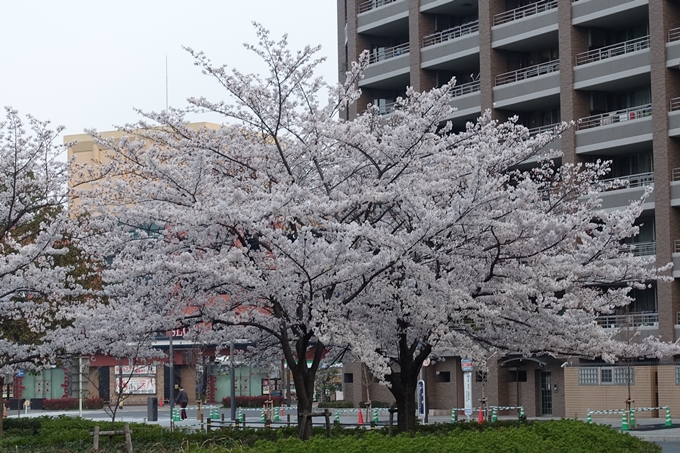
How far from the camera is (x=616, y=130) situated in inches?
2064

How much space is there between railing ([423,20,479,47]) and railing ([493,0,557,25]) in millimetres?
3127

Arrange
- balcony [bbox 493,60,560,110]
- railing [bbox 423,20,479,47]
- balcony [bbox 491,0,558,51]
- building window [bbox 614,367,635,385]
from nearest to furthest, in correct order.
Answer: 1. building window [bbox 614,367,635,385]
2. balcony [bbox 493,60,560,110]
3. balcony [bbox 491,0,558,51]
4. railing [bbox 423,20,479,47]

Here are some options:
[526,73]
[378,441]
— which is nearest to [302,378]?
[378,441]

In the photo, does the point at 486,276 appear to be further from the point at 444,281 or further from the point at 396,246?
the point at 396,246

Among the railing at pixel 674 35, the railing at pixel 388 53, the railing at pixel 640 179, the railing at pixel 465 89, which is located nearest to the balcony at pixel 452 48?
the railing at pixel 465 89

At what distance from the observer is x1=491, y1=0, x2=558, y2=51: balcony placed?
184 ft

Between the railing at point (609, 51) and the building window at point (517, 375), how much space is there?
17.1 meters

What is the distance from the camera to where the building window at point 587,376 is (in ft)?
172

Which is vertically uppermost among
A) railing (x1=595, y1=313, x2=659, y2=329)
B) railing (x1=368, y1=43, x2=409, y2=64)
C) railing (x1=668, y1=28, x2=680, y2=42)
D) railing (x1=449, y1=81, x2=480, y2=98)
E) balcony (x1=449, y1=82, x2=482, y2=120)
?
railing (x1=368, y1=43, x2=409, y2=64)

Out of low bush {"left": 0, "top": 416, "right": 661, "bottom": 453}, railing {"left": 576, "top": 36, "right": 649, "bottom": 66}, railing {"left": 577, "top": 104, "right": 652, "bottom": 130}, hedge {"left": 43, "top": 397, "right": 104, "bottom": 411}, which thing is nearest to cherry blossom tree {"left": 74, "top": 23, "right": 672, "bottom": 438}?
low bush {"left": 0, "top": 416, "right": 661, "bottom": 453}

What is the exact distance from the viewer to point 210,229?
22203 mm

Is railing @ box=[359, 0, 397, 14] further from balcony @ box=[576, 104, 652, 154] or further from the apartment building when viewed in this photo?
balcony @ box=[576, 104, 652, 154]

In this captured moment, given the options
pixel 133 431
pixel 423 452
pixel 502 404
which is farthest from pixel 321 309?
pixel 502 404

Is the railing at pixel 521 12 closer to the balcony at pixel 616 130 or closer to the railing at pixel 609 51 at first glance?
the railing at pixel 609 51
